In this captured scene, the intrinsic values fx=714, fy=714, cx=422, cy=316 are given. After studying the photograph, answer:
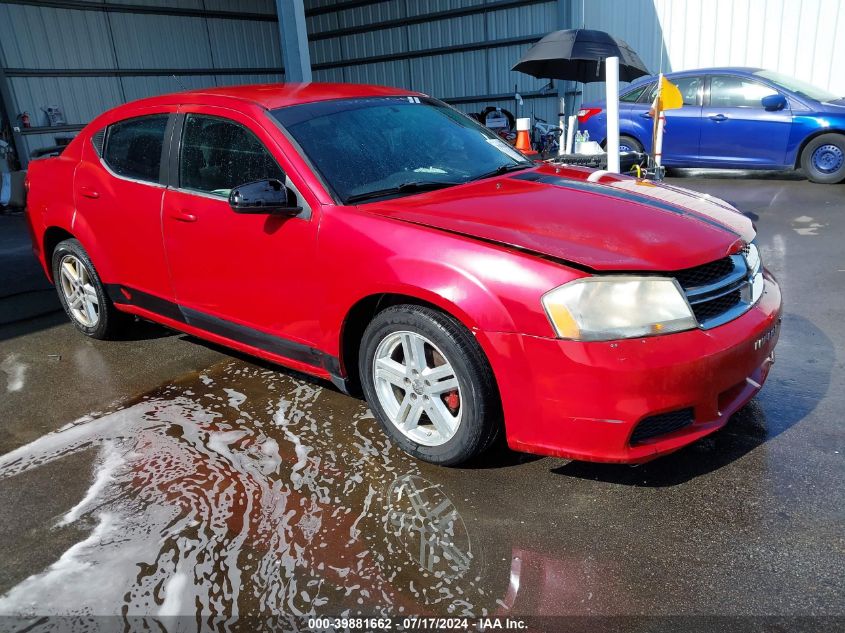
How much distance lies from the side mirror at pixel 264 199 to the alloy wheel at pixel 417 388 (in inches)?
→ 30.2

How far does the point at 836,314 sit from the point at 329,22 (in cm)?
1788

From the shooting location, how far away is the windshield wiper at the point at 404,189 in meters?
3.19

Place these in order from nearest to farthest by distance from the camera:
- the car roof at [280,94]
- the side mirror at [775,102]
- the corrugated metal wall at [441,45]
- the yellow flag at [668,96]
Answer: the car roof at [280,94]
the yellow flag at [668,96]
the side mirror at [775,102]
the corrugated metal wall at [441,45]

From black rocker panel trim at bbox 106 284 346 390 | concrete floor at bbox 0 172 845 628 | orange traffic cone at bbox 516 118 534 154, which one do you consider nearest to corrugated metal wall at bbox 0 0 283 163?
orange traffic cone at bbox 516 118 534 154

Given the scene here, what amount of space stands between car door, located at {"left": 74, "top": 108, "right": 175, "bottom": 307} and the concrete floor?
2.28ft

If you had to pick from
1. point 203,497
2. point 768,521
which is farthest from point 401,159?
point 768,521

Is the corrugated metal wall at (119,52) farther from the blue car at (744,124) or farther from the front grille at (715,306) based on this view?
the front grille at (715,306)

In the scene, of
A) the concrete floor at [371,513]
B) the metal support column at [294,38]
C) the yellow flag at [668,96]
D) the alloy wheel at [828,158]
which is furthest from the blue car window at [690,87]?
the concrete floor at [371,513]

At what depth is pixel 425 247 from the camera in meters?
2.76

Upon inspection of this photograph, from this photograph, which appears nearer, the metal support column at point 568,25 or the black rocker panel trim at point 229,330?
the black rocker panel trim at point 229,330

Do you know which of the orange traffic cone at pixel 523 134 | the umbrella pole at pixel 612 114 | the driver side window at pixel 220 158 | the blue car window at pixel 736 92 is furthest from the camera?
the blue car window at pixel 736 92

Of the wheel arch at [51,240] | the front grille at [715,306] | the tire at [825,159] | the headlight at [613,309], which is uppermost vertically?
Answer: the headlight at [613,309]

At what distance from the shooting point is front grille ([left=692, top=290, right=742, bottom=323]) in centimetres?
262

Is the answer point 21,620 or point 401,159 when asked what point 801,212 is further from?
point 21,620
